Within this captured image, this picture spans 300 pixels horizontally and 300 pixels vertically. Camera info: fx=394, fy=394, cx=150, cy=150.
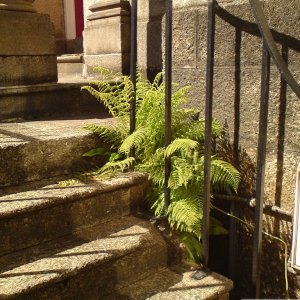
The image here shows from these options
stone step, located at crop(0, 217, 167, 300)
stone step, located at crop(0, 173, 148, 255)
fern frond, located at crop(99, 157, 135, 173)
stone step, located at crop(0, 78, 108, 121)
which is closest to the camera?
stone step, located at crop(0, 217, 167, 300)

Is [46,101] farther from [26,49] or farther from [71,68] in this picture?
[71,68]

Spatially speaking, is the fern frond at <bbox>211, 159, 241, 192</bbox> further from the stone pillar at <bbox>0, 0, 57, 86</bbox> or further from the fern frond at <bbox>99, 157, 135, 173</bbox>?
the stone pillar at <bbox>0, 0, 57, 86</bbox>

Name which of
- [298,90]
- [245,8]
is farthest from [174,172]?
[245,8]

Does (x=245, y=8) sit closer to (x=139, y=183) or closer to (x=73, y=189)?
(x=139, y=183)

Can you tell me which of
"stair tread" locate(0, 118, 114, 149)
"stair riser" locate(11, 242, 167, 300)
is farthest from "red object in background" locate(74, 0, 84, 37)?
"stair riser" locate(11, 242, 167, 300)

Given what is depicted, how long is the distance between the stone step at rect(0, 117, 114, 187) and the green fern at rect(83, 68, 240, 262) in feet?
0.44

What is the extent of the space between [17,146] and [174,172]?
1000 millimetres

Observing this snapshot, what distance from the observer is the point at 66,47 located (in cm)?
691

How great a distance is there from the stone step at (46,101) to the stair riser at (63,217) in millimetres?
1248

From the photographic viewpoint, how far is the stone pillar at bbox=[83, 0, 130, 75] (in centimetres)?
412

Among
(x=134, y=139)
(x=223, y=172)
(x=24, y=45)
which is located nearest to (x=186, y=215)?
(x=223, y=172)

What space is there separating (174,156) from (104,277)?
897 millimetres

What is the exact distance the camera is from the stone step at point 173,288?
7.14ft

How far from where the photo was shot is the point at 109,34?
14.1 feet
